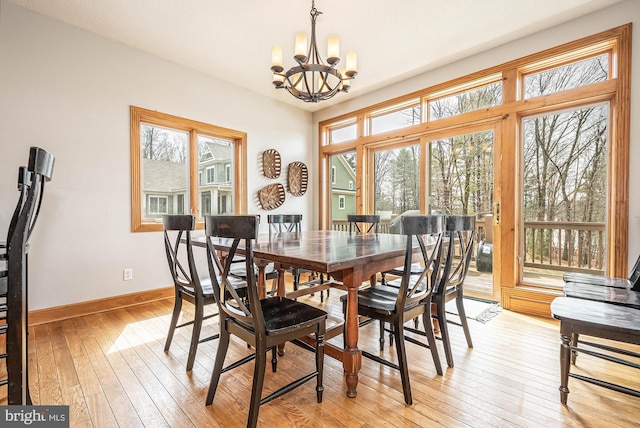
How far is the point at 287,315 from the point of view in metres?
1.58

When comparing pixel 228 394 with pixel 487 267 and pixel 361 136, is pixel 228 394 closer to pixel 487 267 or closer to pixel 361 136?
pixel 487 267

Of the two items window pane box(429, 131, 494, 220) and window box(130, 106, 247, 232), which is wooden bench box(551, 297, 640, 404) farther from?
window box(130, 106, 247, 232)

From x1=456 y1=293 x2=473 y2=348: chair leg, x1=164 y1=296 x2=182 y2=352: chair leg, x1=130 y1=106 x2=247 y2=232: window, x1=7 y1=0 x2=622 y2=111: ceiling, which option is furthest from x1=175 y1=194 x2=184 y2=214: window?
x1=456 y1=293 x2=473 y2=348: chair leg

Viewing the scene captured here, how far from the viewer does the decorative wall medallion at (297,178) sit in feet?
15.9

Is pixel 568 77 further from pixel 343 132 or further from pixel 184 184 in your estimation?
pixel 184 184

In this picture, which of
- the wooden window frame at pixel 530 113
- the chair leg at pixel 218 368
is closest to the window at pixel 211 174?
the wooden window frame at pixel 530 113

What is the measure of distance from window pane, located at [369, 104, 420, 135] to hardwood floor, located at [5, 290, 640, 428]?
2776 millimetres

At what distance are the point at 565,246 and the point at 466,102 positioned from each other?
1881mm

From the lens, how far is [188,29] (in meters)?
2.91

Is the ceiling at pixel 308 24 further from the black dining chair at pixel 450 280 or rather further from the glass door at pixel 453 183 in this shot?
the black dining chair at pixel 450 280

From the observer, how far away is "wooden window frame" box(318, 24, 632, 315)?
8.31 ft

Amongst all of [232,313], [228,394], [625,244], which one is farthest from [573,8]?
[228,394]

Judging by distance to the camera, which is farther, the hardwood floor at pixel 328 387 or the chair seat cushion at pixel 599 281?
the chair seat cushion at pixel 599 281

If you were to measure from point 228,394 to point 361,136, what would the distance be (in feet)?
12.5
